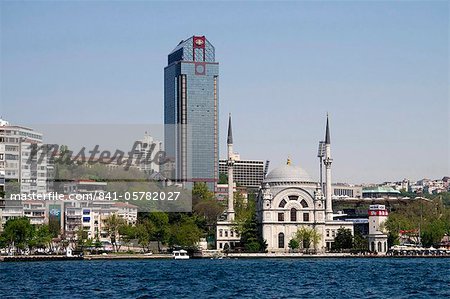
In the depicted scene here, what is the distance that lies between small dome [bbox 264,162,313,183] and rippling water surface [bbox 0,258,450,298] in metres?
35.3

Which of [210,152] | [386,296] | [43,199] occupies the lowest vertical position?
[386,296]

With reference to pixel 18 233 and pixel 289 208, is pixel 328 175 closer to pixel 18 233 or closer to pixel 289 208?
pixel 289 208

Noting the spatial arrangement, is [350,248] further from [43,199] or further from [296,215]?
[43,199]

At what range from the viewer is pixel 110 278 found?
58.7m

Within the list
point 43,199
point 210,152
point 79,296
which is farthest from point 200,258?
point 210,152

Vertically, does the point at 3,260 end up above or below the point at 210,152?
below

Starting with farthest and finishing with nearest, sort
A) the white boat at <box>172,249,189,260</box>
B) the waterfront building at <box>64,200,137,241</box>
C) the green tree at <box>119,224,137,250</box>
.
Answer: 1. the waterfront building at <box>64,200,137,241</box>
2. the green tree at <box>119,224,137,250</box>
3. the white boat at <box>172,249,189,260</box>

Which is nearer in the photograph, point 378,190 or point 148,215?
point 148,215

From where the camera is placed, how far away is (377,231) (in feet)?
362

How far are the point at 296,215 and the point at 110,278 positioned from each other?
51408mm

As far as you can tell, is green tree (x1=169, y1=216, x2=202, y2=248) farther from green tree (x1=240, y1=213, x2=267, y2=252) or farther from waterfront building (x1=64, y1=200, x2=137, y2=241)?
waterfront building (x1=64, y1=200, x2=137, y2=241)

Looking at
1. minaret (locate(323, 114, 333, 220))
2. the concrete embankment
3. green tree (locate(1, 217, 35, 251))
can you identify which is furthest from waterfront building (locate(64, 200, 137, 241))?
minaret (locate(323, 114, 333, 220))

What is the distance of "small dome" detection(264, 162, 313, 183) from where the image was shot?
108 meters

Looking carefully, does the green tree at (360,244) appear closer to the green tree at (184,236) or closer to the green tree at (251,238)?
the green tree at (251,238)
